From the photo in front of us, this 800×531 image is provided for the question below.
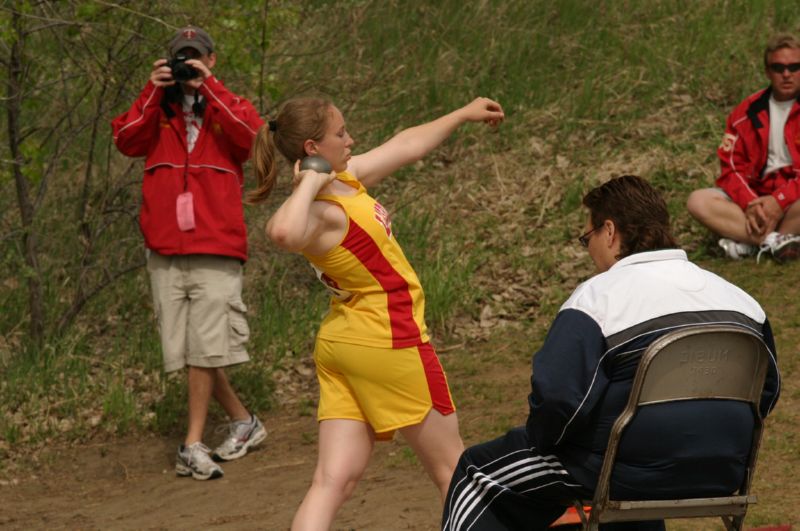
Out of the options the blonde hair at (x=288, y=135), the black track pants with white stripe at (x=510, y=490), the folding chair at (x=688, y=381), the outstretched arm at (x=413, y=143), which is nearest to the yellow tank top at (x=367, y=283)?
the blonde hair at (x=288, y=135)

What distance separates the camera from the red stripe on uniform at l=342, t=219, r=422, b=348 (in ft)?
15.6

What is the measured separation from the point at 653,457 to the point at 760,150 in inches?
210

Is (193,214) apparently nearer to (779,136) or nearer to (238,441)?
(238,441)

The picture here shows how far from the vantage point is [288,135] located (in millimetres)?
4871

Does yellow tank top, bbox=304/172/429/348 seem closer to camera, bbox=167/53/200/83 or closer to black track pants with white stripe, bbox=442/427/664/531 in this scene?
black track pants with white stripe, bbox=442/427/664/531

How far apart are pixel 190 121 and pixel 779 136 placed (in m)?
3.96

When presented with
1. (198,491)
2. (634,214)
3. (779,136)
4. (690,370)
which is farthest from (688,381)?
(779,136)

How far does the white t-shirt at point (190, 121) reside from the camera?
7086 millimetres

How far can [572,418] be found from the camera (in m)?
3.82

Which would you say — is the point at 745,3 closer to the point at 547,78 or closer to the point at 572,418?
the point at 547,78

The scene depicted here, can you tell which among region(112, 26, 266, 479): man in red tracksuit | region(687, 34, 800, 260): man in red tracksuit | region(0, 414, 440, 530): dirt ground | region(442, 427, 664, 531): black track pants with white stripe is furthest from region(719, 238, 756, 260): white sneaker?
region(442, 427, 664, 531): black track pants with white stripe

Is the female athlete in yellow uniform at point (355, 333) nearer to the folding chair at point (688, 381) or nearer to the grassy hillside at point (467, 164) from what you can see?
the folding chair at point (688, 381)

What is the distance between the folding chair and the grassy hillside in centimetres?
229

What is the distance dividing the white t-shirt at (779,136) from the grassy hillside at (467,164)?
2.36 feet
